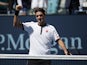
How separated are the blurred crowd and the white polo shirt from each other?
140 inches

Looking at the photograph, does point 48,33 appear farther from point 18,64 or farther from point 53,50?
point 53,50

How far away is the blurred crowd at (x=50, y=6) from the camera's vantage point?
10.6 metres

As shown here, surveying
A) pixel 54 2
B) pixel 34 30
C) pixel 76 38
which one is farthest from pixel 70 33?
pixel 34 30

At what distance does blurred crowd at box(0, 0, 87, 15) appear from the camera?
10578 millimetres

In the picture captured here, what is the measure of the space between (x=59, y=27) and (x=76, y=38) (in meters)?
0.52

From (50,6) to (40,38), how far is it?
3.87 metres

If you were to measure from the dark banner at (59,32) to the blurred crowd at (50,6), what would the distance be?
0.20 m

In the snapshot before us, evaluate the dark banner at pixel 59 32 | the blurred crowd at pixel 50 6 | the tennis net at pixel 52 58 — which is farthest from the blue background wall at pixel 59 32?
the tennis net at pixel 52 58

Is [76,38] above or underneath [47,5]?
underneath

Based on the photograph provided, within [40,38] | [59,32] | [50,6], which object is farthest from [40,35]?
[59,32]

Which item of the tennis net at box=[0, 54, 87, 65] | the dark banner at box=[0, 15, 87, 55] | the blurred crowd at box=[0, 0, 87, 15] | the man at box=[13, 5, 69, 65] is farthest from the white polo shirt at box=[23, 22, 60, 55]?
the dark banner at box=[0, 15, 87, 55]

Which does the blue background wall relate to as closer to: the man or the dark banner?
the dark banner

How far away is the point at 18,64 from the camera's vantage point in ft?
22.8

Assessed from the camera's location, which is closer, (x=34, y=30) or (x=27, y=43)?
(x=34, y=30)
